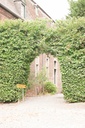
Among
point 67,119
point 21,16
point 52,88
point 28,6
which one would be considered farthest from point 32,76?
point 67,119

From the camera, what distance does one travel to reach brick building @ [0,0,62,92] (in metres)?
17.6

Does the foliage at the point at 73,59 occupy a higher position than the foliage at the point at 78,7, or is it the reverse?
the foliage at the point at 78,7

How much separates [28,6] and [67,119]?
54.4 feet

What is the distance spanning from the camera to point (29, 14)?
2280 centimetres

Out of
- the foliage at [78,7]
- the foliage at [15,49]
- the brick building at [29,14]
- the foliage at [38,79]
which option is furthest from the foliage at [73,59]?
the foliage at [38,79]

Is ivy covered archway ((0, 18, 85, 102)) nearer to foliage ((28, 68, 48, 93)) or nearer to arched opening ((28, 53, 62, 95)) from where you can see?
foliage ((28, 68, 48, 93))

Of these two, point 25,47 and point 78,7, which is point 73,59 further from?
point 78,7

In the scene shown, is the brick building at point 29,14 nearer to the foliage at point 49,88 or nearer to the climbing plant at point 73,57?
the foliage at point 49,88

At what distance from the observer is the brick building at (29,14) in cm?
1764

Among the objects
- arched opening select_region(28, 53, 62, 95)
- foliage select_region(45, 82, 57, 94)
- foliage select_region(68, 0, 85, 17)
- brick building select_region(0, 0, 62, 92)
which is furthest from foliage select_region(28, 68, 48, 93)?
foliage select_region(68, 0, 85, 17)

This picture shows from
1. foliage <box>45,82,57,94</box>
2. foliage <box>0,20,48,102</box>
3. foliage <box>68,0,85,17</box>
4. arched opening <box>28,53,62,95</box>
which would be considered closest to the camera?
foliage <box>0,20,48,102</box>

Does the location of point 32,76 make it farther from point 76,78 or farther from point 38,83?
point 76,78

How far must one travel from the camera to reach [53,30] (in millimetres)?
13055

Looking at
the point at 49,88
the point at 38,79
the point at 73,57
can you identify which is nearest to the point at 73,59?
the point at 73,57
